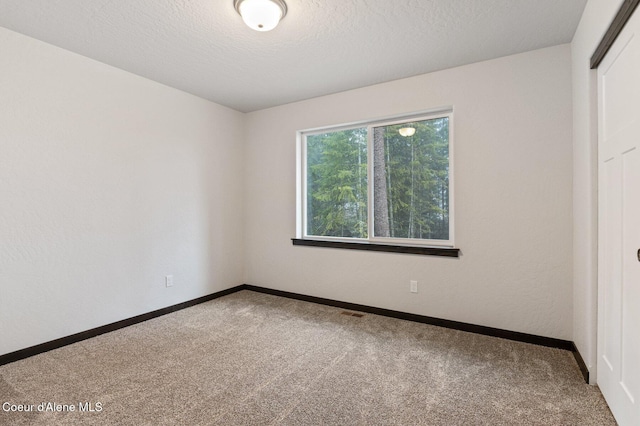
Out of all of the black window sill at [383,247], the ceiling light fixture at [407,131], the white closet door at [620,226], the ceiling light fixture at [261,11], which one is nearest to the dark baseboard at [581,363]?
the white closet door at [620,226]

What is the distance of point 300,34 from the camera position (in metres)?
2.42

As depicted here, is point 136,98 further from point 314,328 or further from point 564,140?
point 564,140

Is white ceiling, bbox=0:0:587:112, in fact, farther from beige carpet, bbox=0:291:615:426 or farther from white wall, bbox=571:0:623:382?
beige carpet, bbox=0:291:615:426

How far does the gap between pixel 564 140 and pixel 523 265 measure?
1.08 metres

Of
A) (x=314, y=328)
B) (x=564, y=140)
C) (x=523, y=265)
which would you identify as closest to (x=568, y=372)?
(x=523, y=265)

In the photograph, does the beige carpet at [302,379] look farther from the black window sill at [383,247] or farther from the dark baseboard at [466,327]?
the black window sill at [383,247]

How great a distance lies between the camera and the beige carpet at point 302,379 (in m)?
1.74

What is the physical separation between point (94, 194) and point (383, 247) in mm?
2845

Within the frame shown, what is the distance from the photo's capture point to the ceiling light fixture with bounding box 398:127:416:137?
3310mm

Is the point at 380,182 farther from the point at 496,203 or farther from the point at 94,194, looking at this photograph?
the point at 94,194

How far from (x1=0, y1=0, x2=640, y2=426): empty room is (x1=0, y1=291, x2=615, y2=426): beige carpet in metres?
0.02

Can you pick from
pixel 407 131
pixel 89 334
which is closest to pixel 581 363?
pixel 407 131

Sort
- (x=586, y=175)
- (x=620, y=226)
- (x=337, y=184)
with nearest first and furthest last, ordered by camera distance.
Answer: (x=620, y=226)
(x=586, y=175)
(x=337, y=184)

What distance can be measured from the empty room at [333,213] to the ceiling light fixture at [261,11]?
17 millimetres
